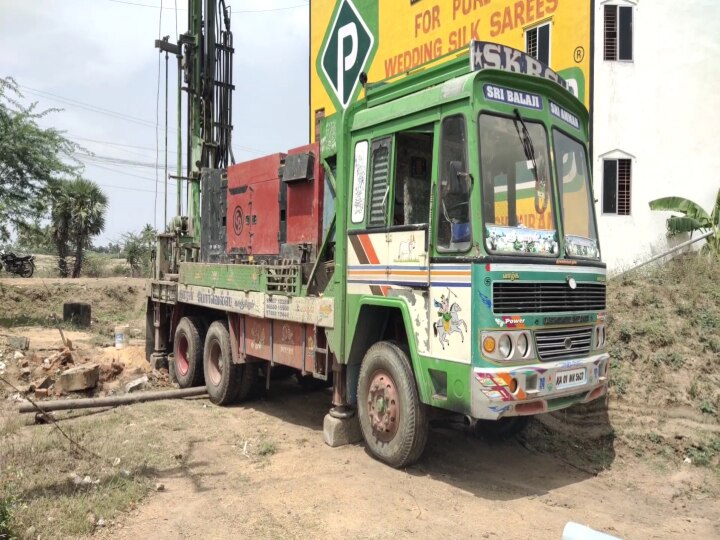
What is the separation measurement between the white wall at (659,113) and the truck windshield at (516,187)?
808cm

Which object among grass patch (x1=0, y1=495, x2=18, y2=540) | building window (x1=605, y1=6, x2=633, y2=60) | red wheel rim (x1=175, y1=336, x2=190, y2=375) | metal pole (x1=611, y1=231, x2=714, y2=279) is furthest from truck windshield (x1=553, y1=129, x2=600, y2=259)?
building window (x1=605, y1=6, x2=633, y2=60)

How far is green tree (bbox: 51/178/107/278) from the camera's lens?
2956 centimetres

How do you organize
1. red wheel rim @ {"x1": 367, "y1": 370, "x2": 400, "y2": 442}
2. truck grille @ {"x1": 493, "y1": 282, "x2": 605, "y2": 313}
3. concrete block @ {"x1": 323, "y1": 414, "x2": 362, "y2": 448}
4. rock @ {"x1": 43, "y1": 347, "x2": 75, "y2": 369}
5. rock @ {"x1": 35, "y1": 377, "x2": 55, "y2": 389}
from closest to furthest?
truck grille @ {"x1": 493, "y1": 282, "x2": 605, "y2": 313}
red wheel rim @ {"x1": 367, "y1": 370, "x2": 400, "y2": 442}
concrete block @ {"x1": 323, "y1": 414, "x2": 362, "y2": 448}
rock @ {"x1": 35, "y1": 377, "x2": 55, "y2": 389}
rock @ {"x1": 43, "y1": 347, "x2": 75, "y2": 369}

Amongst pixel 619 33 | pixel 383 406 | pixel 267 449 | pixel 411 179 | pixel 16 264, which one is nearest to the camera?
pixel 383 406

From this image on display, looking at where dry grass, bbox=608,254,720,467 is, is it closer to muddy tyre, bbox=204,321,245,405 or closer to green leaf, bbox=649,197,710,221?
green leaf, bbox=649,197,710,221

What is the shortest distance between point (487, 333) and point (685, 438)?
10.8 feet

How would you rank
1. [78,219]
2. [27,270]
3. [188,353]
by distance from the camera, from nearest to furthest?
[188,353]
[27,270]
[78,219]

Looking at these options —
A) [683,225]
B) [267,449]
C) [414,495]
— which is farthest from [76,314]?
[683,225]

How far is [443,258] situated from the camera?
4828 mm

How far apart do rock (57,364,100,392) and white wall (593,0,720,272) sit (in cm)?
1009

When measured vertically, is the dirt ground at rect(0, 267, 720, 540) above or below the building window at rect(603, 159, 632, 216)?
below

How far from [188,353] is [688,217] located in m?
9.90

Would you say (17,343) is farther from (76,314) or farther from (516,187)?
(516,187)

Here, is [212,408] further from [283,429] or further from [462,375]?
[462,375]
